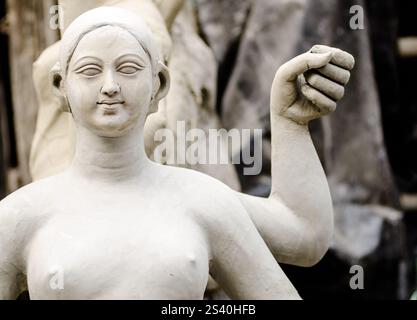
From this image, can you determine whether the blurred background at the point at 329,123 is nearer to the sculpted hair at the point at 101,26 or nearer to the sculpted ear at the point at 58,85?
the sculpted ear at the point at 58,85

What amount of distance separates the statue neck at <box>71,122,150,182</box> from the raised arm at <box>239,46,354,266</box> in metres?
0.35

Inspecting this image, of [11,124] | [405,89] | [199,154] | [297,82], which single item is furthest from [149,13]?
[405,89]

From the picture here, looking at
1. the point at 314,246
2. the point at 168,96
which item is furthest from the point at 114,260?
the point at 168,96

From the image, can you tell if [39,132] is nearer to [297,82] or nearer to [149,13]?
[149,13]

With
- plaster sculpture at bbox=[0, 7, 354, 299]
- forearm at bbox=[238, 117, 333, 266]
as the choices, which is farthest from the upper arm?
forearm at bbox=[238, 117, 333, 266]

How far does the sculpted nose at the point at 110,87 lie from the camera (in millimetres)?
4387

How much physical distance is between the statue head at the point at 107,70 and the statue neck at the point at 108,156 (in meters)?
0.04

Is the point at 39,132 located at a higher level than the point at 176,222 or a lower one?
higher

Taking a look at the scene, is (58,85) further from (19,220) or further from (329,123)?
(329,123)

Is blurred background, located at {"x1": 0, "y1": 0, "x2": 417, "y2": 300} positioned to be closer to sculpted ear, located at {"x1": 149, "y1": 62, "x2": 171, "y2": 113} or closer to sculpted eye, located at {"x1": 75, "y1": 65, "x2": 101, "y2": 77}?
sculpted ear, located at {"x1": 149, "y1": 62, "x2": 171, "y2": 113}

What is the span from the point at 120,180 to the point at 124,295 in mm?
319

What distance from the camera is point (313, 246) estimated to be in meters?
4.75

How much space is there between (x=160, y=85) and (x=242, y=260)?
19.1 inches

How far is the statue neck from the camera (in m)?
4.52
